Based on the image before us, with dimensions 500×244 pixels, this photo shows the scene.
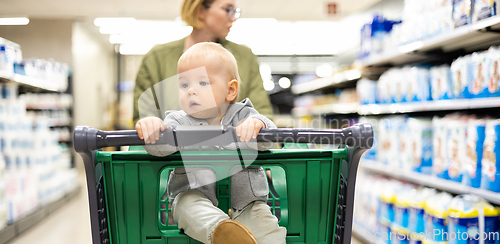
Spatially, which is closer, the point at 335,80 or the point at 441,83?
the point at 441,83

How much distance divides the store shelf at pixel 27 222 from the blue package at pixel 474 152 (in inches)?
137

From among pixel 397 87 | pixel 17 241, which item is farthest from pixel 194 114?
pixel 17 241

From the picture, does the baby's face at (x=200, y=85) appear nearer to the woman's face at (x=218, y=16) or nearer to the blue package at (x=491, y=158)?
the woman's face at (x=218, y=16)

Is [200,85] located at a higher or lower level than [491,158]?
higher

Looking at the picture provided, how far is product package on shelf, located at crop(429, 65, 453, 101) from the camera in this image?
7.52 feet

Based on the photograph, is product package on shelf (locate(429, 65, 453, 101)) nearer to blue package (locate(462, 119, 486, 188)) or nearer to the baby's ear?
blue package (locate(462, 119, 486, 188))

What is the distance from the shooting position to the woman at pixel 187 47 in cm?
148

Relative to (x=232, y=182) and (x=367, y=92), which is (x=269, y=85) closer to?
(x=367, y=92)

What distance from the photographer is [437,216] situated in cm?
218

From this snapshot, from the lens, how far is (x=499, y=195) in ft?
6.03

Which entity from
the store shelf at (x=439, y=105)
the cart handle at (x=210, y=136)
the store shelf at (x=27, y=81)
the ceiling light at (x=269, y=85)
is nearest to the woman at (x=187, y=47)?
the cart handle at (x=210, y=136)

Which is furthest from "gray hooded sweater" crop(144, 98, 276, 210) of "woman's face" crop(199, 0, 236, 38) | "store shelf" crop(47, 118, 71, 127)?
"store shelf" crop(47, 118, 71, 127)

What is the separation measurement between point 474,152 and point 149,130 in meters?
1.90

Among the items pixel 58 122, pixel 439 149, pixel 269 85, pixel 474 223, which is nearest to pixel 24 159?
pixel 58 122
